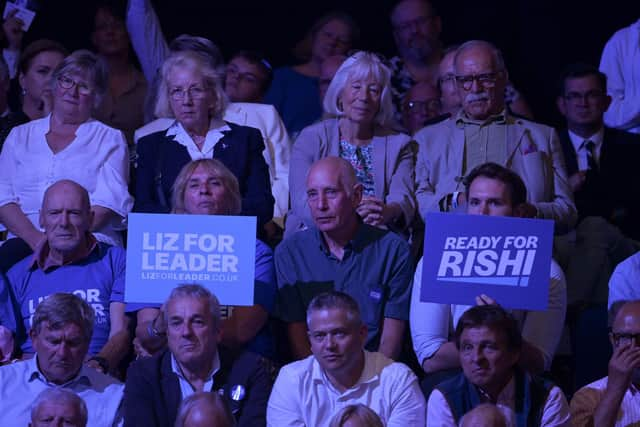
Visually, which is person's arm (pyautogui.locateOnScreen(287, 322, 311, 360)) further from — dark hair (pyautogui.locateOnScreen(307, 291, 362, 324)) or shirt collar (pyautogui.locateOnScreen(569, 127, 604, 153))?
shirt collar (pyautogui.locateOnScreen(569, 127, 604, 153))

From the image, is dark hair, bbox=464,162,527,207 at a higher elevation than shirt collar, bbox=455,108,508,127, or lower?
lower

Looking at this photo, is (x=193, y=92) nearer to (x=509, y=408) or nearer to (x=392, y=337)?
(x=392, y=337)

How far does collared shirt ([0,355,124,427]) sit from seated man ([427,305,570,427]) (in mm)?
1152

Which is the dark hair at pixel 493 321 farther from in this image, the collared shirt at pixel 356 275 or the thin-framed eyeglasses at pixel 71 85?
the thin-framed eyeglasses at pixel 71 85

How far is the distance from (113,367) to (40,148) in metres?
1.25

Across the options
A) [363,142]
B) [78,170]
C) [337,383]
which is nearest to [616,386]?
[337,383]

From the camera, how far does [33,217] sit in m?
5.91

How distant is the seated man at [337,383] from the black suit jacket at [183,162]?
113cm

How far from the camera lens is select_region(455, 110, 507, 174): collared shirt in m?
5.95

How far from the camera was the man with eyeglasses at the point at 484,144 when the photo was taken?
5926mm

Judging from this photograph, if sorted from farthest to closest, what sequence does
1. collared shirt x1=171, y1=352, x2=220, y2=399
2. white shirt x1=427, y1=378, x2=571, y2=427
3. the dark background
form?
1. the dark background
2. collared shirt x1=171, y1=352, x2=220, y2=399
3. white shirt x1=427, y1=378, x2=571, y2=427

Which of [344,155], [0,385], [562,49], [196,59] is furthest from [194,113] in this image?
[562,49]

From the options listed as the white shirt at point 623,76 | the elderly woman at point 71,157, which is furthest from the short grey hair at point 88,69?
the white shirt at point 623,76

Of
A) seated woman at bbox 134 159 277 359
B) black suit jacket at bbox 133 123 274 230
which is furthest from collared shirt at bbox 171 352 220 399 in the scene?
black suit jacket at bbox 133 123 274 230
